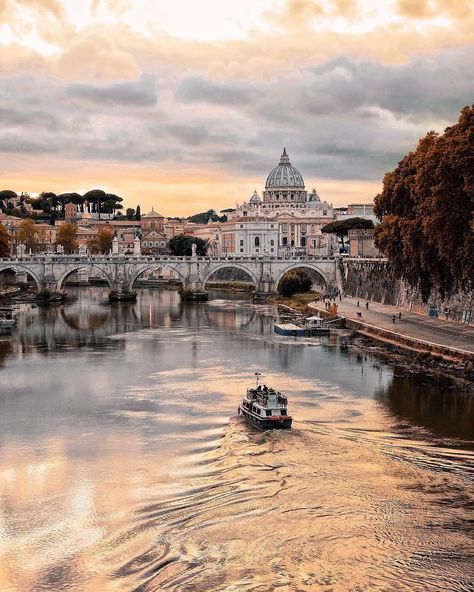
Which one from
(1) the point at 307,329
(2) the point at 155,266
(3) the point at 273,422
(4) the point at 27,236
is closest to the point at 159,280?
(4) the point at 27,236

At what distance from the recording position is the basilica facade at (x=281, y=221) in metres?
123

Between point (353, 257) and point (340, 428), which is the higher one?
point (353, 257)

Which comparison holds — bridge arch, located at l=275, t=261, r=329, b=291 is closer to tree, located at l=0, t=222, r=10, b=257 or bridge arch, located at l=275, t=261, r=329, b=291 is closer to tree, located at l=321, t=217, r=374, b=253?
tree, located at l=321, t=217, r=374, b=253

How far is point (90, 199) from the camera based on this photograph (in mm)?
157500

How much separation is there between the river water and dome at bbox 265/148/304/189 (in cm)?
13239

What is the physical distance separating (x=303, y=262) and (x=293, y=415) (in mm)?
49385

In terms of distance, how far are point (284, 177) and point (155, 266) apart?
95.4m

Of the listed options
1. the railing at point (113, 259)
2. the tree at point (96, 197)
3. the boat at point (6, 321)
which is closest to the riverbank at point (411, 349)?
the boat at point (6, 321)

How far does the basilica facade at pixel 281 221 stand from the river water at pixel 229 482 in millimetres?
72983

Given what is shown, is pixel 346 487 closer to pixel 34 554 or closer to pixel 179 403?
pixel 34 554

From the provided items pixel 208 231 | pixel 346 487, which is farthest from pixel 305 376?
pixel 208 231

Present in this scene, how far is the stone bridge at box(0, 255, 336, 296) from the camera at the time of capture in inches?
2832

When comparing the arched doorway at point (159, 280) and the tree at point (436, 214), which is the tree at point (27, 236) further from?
the tree at point (436, 214)

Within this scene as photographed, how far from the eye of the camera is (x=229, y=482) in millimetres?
18875
